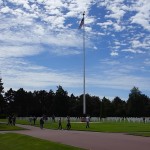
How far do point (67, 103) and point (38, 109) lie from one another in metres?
18.7

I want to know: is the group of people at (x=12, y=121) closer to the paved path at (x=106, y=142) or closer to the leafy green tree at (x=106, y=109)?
the paved path at (x=106, y=142)

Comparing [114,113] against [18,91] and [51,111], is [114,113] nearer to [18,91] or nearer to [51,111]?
[51,111]

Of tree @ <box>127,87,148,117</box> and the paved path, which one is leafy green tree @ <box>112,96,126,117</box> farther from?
the paved path

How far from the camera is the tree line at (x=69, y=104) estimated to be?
14188 cm

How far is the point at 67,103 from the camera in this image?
149875 mm

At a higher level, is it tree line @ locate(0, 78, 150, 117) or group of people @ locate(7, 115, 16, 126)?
tree line @ locate(0, 78, 150, 117)

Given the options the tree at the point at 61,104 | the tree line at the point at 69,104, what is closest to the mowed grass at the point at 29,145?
the tree line at the point at 69,104

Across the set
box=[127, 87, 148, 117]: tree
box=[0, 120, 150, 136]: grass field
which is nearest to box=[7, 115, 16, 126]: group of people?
box=[0, 120, 150, 136]: grass field

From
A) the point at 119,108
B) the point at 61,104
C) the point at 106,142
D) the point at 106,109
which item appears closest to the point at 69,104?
the point at 61,104

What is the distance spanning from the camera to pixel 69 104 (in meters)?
151

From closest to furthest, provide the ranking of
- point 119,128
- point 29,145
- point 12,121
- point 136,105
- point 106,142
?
point 29,145 < point 106,142 < point 119,128 < point 12,121 < point 136,105

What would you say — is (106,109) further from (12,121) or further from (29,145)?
(29,145)

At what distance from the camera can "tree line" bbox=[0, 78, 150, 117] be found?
142 m

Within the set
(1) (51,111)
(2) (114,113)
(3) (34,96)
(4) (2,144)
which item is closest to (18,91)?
(3) (34,96)
